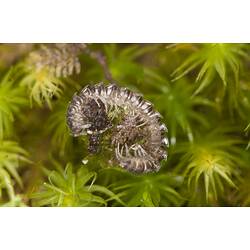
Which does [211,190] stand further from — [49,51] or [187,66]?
[49,51]

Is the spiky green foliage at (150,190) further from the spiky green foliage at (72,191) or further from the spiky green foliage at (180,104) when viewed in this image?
the spiky green foliage at (180,104)

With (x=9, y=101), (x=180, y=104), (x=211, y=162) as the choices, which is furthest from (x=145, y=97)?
(x=9, y=101)

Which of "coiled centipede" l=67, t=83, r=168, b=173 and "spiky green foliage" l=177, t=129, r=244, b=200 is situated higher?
"coiled centipede" l=67, t=83, r=168, b=173

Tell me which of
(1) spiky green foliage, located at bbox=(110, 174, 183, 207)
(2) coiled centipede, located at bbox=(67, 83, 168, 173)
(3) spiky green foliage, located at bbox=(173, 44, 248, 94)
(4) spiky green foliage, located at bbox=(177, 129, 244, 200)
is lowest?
(1) spiky green foliage, located at bbox=(110, 174, 183, 207)

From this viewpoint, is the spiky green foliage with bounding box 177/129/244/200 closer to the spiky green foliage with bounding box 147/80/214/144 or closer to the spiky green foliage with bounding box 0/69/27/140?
the spiky green foliage with bounding box 147/80/214/144

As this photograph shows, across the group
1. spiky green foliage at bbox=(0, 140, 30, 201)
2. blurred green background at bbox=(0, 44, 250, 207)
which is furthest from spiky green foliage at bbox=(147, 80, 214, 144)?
spiky green foliage at bbox=(0, 140, 30, 201)
